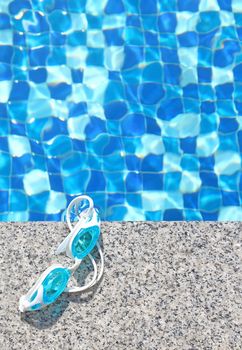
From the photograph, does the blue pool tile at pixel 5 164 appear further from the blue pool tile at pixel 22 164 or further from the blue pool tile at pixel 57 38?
the blue pool tile at pixel 57 38

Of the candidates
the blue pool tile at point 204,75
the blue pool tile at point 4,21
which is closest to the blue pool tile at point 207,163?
the blue pool tile at point 204,75

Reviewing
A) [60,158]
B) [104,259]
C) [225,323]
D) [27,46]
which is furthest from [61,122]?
[225,323]

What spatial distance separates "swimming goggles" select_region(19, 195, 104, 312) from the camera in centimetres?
215

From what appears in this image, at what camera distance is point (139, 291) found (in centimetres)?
225

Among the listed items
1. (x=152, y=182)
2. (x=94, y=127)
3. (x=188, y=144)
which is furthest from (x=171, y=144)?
(x=94, y=127)

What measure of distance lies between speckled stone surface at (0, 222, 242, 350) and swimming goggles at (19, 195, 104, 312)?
1.4 inches

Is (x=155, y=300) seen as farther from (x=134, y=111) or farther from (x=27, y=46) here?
(x=27, y=46)

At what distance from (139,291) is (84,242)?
0.76 ft

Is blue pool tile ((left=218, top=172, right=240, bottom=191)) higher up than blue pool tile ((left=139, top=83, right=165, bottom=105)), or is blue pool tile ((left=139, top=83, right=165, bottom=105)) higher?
blue pool tile ((left=139, top=83, right=165, bottom=105))

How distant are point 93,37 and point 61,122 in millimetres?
414

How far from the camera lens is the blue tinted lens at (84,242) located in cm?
223

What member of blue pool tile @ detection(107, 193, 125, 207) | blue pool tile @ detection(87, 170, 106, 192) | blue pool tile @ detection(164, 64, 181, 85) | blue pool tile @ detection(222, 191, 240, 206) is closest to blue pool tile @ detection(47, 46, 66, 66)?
blue pool tile @ detection(164, 64, 181, 85)

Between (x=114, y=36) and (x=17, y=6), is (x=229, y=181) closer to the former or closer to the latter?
(x=114, y=36)

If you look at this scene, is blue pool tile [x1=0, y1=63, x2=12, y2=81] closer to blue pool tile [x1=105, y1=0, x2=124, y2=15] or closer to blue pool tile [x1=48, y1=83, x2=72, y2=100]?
blue pool tile [x1=48, y1=83, x2=72, y2=100]
